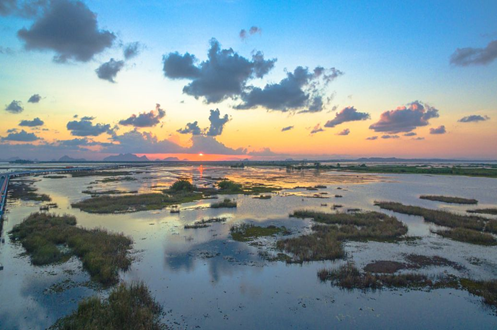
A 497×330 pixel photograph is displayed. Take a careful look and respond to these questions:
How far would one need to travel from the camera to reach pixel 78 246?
72.3ft

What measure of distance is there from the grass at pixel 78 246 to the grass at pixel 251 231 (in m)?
9.80

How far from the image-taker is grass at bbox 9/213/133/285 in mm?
18109

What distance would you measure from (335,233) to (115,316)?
20.1 m

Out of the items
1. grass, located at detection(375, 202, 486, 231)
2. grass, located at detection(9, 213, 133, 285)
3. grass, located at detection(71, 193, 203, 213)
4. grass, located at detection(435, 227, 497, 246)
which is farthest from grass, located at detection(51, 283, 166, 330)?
grass, located at detection(375, 202, 486, 231)

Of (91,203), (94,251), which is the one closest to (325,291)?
(94,251)

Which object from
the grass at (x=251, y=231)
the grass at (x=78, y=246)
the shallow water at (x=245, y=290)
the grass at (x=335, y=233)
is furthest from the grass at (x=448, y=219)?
the grass at (x=78, y=246)

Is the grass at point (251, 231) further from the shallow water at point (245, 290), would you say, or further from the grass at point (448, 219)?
the grass at point (448, 219)

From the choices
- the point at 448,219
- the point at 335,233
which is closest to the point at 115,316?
the point at 335,233

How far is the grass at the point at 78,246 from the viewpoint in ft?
59.4

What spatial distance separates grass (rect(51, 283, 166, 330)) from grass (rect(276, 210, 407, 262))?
432 inches

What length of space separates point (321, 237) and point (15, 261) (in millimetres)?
24636

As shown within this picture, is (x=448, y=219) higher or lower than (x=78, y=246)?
higher

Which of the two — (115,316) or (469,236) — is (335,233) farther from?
(115,316)

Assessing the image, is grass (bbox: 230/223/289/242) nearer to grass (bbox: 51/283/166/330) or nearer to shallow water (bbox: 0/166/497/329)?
shallow water (bbox: 0/166/497/329)
